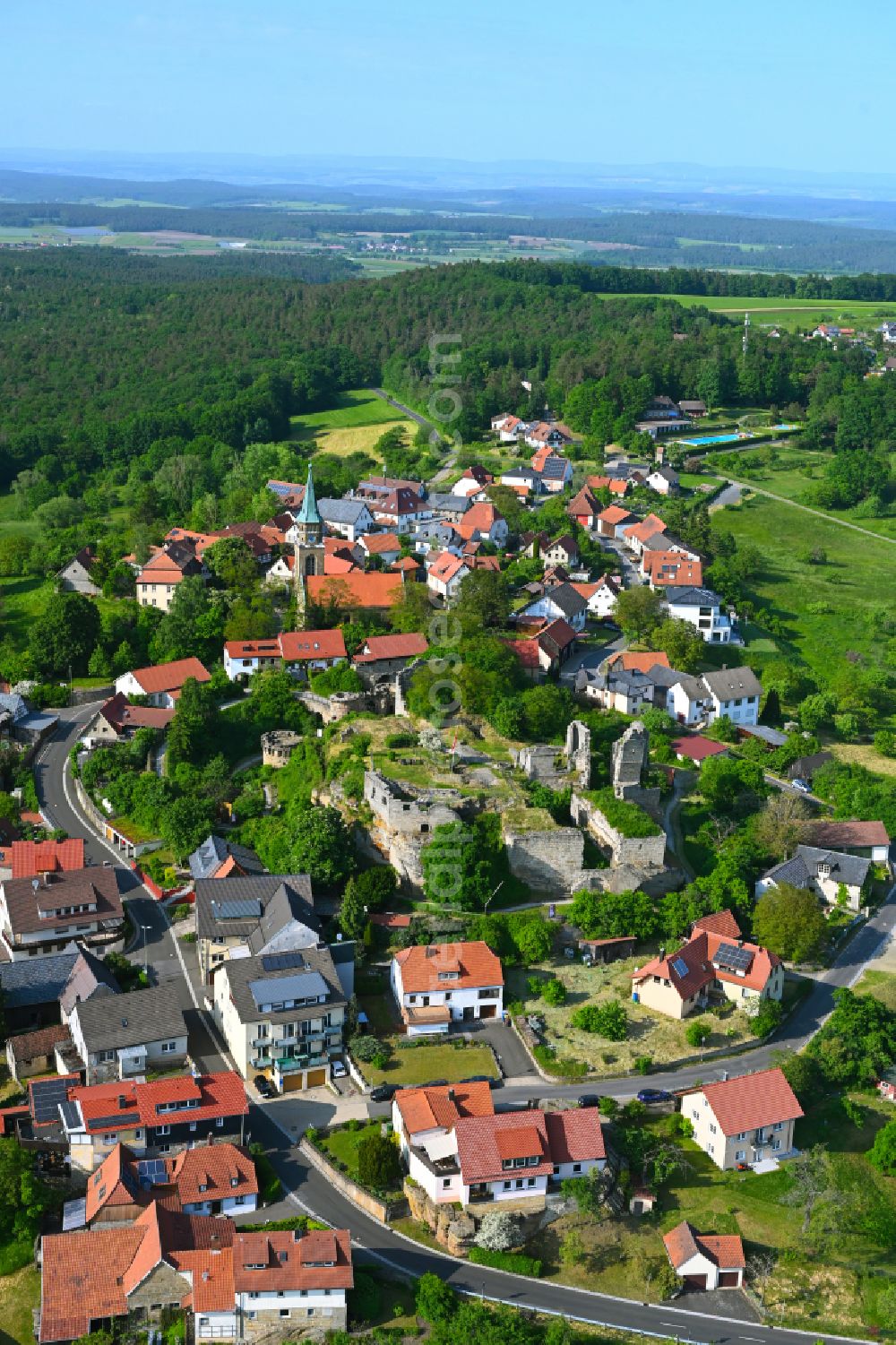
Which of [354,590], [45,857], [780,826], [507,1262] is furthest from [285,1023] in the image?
[354,590]

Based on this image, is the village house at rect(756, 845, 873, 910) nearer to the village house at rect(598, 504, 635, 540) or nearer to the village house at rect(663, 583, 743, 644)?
the village house at rect(663, 583, 743, 644)

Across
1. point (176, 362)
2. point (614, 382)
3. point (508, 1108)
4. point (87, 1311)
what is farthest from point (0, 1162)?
point (176, 362)

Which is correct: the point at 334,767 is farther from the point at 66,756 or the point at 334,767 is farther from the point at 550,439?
the point at 550,439

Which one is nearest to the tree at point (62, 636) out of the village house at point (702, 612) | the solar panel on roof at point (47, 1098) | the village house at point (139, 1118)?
the village house at point (702, 612)

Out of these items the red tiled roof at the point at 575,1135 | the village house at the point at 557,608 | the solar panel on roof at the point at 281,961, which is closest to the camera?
the red tiled roof at the point at 575,1135

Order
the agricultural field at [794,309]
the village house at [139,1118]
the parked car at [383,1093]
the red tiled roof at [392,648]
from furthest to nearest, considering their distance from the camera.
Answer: the agricultural field at [794,309]
the red tiled roof at [392,648]
the parked car at [383,1093]
the village house at [139,1118]

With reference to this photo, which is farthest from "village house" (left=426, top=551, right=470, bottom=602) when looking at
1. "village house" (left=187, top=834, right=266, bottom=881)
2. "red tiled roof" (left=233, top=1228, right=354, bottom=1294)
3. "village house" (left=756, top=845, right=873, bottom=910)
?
"red tiled roof" (left=233, top=1228, right=354, bottom=1294)

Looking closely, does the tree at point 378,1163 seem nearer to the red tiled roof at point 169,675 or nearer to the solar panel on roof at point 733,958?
the solar panel on roof at point 733,958
